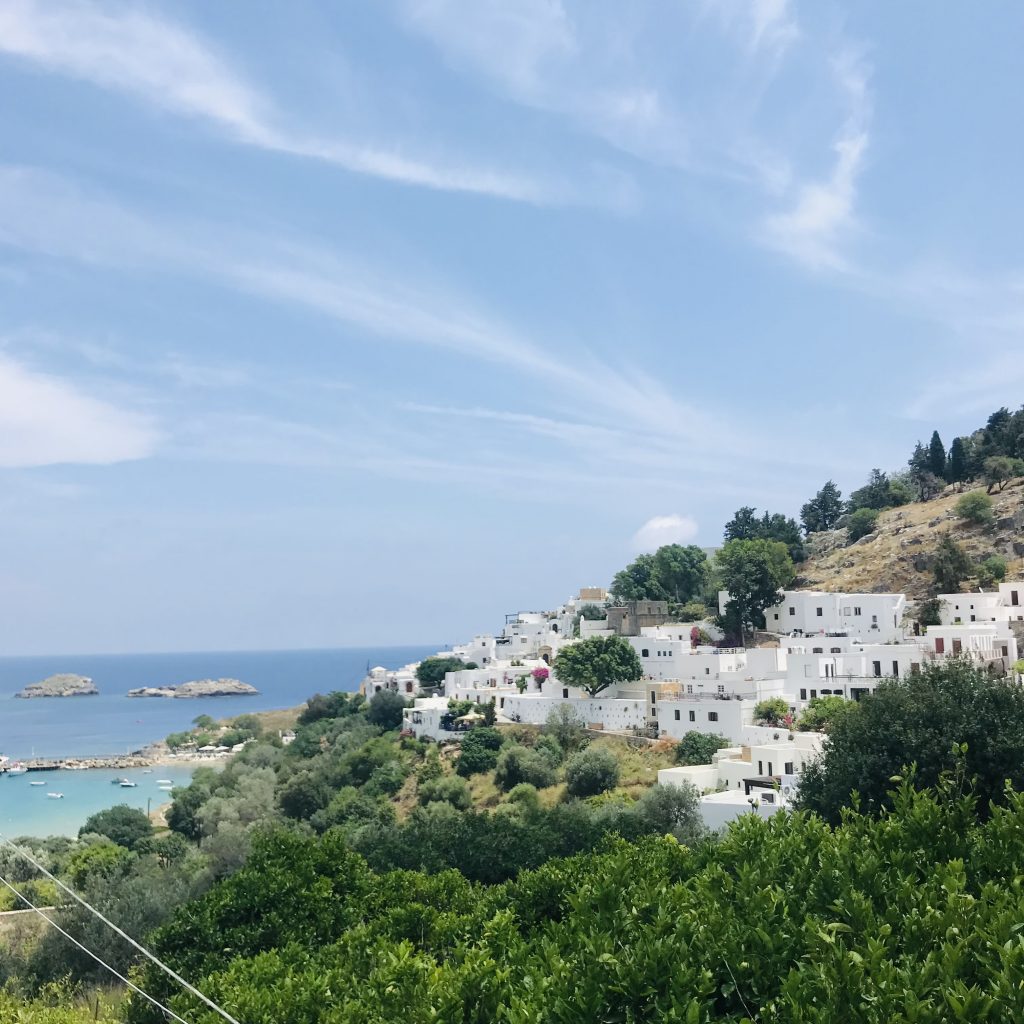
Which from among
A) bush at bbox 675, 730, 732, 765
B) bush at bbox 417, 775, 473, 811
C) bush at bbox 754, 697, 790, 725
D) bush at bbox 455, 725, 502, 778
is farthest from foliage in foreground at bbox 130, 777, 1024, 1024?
bush at bbox 455, 725, 502, 778

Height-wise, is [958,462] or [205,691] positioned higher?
[958,462]

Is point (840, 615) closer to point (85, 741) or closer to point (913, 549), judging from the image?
point (913, 549)

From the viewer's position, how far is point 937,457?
7306 cm

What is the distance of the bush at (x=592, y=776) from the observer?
1529 inches

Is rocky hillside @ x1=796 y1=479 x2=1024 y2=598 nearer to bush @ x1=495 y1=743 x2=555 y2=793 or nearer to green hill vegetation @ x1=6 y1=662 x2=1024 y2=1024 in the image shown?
bush @ x1=495 y1=743 x2=555 y2=793

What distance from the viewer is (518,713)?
50219mm

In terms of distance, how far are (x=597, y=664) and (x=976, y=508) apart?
90.3 ft

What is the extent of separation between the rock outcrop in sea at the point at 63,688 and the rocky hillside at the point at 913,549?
16860 centimetres

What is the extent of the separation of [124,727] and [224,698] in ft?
177

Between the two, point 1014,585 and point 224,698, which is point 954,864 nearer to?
point 1014,585

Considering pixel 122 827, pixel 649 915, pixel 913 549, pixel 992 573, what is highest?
pixel 913 549

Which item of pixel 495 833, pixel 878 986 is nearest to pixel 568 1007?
pixel 878 986

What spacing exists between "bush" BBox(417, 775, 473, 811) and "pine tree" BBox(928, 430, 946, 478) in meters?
48.6

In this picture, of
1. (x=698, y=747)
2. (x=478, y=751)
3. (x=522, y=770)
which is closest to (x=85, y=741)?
(x=478, y=751)
